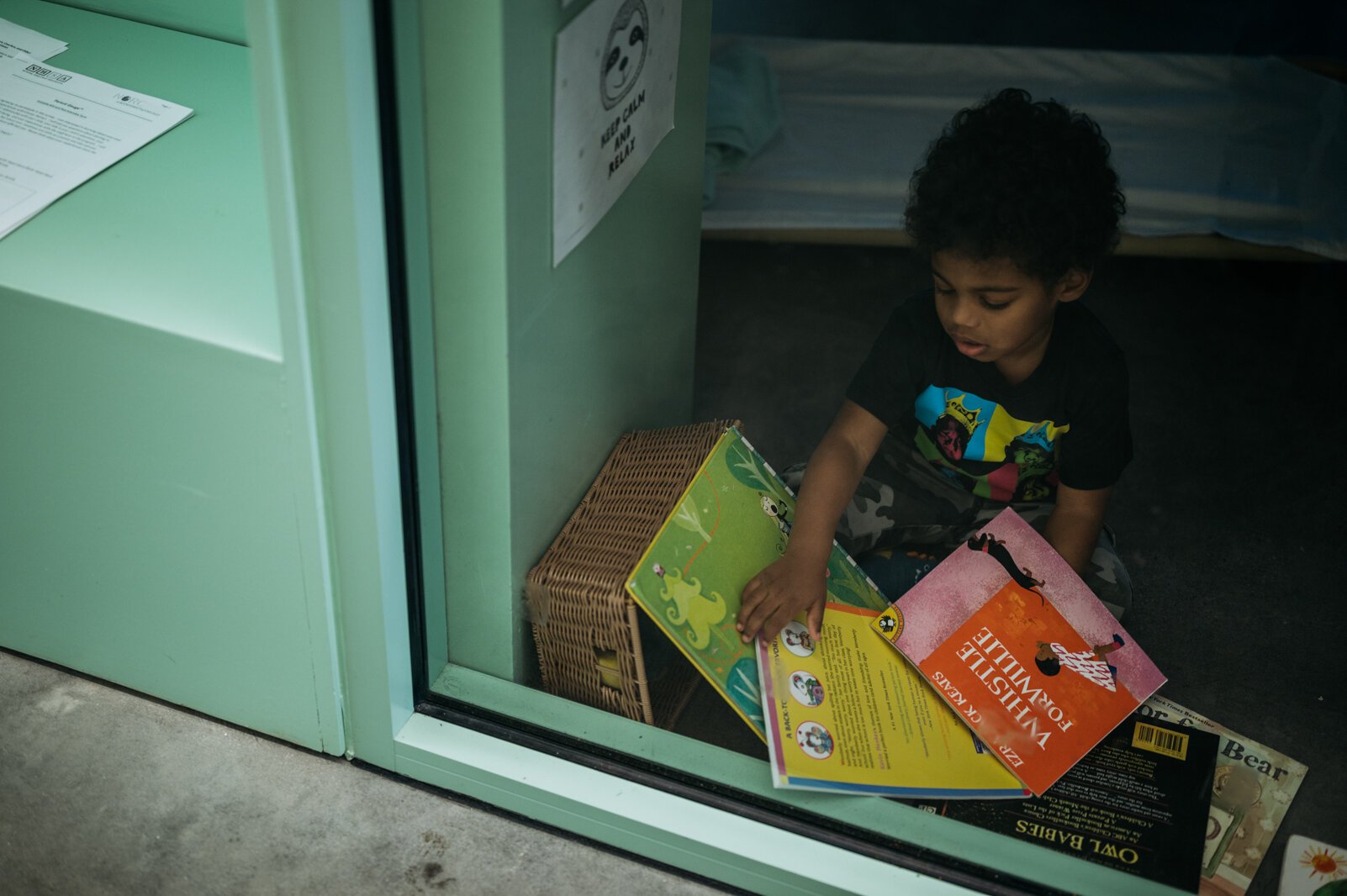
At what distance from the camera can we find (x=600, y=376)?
1.36 metres

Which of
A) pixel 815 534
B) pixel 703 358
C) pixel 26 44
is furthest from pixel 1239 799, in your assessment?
pixel 26 44

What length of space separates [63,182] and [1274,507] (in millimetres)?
1676

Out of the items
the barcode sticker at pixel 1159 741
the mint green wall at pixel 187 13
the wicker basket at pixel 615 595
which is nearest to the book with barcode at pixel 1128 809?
the barcode sticker at pixel 1159 741

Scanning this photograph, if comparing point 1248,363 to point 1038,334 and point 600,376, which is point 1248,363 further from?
point 600,376

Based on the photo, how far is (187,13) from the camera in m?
A: 1.40

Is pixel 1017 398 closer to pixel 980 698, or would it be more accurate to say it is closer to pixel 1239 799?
pixel 980 698

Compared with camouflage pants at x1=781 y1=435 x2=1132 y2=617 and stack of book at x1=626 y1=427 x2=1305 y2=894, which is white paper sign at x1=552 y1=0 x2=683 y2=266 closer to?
stack of book at x1=626 y1=427 x2=1305 y2=894

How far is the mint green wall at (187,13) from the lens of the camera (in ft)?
4.53

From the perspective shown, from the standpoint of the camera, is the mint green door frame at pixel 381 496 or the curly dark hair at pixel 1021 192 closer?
the mint green door frame at pixel 381 496

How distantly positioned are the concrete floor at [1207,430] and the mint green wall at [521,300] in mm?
330

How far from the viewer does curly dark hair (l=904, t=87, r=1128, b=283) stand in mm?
1251

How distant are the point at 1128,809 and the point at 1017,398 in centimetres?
47

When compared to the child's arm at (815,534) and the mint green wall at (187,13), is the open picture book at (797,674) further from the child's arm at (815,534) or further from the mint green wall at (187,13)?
the mint green wall at (187,13)

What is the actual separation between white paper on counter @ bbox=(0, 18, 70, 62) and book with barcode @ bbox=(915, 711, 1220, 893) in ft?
4.07
